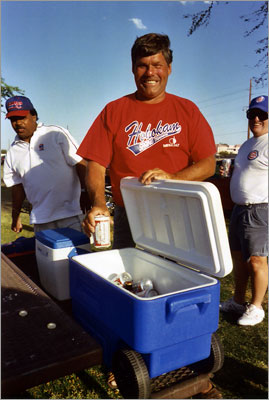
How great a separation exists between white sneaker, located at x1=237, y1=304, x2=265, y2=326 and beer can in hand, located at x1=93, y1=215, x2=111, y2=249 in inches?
79.3

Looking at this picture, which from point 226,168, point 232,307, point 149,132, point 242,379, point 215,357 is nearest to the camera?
point 215,357

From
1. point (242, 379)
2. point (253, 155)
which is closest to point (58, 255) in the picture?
point (242, 379)

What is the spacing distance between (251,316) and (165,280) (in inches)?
70.5

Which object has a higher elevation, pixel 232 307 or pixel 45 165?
pixel 45 165

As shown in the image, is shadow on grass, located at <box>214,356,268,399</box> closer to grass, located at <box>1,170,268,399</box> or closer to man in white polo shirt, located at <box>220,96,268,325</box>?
grass, located at <box>1,170,268,399</box>

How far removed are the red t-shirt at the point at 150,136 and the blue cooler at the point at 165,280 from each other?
19 centimetres

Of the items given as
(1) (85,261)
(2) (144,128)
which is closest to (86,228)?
(1) (85,261)

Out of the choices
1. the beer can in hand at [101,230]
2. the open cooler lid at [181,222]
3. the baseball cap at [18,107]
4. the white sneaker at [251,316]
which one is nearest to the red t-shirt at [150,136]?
the open cooler lid at [181,222]

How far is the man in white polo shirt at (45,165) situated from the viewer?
298 centimetres

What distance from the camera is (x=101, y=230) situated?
70.3 inches

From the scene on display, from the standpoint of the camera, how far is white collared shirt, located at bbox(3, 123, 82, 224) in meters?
2.99

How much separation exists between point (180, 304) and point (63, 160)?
211cm

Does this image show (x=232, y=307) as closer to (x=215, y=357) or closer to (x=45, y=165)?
(x=215, y=357)

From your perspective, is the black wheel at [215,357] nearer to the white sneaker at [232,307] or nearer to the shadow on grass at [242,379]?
the shadow on grass at [242,379]
